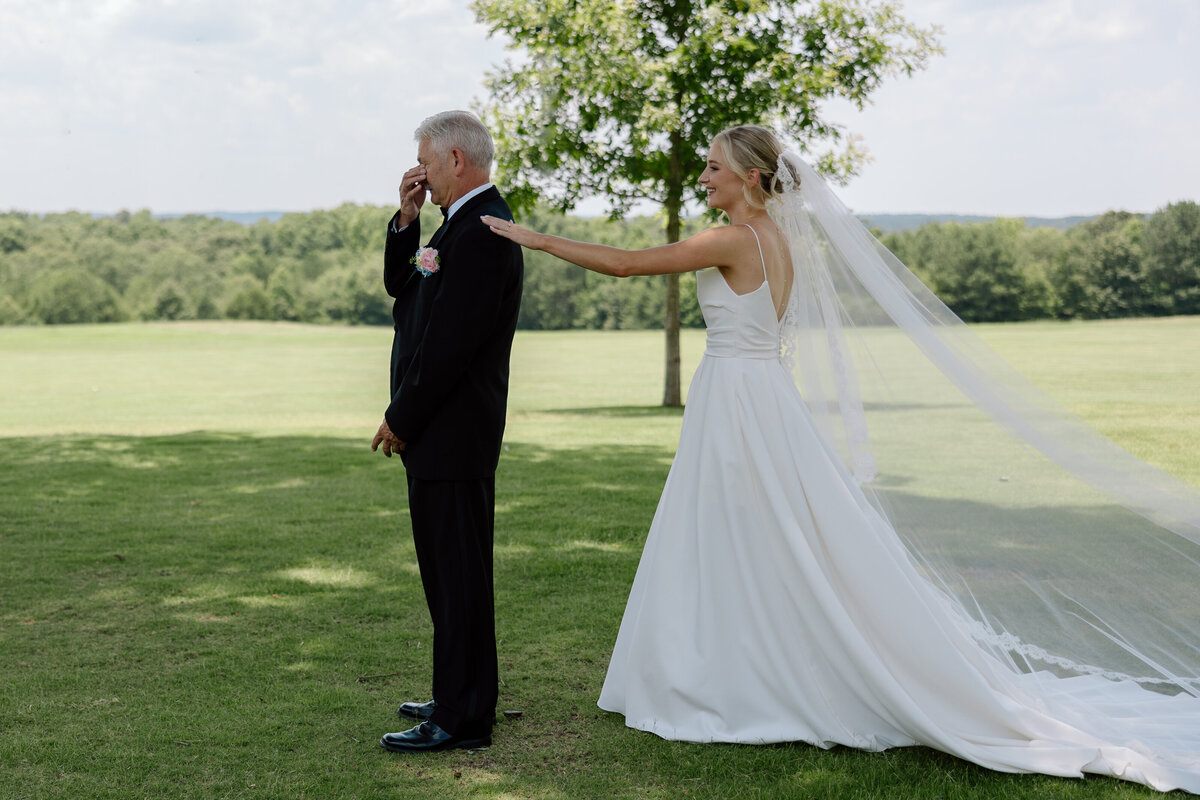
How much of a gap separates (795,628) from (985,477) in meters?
1.15

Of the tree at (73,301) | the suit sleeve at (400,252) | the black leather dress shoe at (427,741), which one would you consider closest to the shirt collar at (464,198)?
the suit sleeve at (400,252)

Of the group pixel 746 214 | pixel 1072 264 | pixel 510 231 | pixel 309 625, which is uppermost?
→ pixel 1072 264

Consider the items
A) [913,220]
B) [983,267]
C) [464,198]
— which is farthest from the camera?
[983,267]

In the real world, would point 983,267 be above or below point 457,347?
above

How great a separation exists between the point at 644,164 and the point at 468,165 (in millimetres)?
14999

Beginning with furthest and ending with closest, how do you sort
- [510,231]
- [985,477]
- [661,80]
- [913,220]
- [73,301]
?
[73,301]
[913,220]
[661,80]
[985,477]
[510,231]

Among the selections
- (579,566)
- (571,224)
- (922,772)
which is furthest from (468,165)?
(571,224)

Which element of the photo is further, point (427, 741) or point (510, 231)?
point (427, 741)

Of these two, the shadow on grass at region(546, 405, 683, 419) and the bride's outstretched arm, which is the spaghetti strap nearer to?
the bride's outstretched arm

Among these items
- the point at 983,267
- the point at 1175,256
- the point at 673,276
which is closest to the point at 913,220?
the point at 983,267

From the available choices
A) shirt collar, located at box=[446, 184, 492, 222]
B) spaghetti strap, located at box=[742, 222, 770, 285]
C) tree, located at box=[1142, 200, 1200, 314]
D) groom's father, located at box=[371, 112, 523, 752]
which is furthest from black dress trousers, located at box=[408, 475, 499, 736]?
tree, located at box=[1142, 200, 1200, 314]

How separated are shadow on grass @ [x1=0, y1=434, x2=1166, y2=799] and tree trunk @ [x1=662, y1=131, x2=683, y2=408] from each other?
933 centimetres

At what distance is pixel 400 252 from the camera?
421 cm

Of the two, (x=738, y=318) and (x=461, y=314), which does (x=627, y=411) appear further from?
(x=461, y=314)
